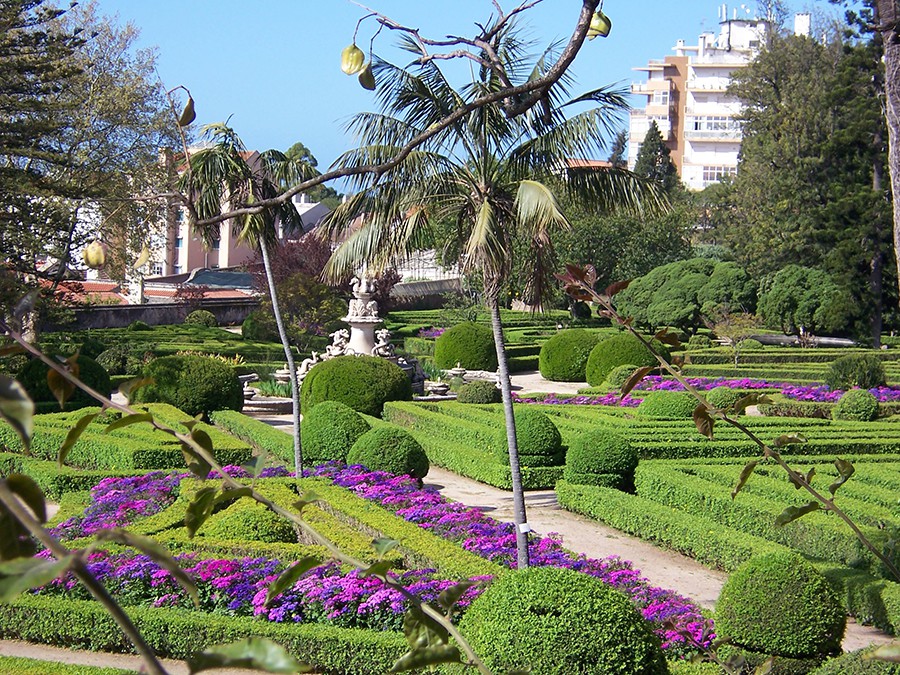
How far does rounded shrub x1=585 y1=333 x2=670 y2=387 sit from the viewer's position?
2306 centimetres

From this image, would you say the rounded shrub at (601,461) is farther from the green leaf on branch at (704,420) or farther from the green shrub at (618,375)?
the green leaf on branch at (704,420)

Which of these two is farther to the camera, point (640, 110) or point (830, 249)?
point (640, 110)

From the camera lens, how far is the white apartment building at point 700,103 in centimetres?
7625

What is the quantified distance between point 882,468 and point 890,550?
12.5 ft

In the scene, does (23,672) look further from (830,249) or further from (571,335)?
(830,249)

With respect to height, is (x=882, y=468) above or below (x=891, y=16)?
below

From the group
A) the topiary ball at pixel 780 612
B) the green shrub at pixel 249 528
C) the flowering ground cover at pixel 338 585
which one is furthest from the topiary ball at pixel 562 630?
the green shrub at pixel 249 528

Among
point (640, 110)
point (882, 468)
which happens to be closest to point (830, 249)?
point (882, 468)

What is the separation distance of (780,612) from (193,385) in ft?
38.2

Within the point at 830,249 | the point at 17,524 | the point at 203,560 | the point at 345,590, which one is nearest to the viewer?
the point at 17,524

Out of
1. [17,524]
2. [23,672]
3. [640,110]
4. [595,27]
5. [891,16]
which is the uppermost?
[640,110]

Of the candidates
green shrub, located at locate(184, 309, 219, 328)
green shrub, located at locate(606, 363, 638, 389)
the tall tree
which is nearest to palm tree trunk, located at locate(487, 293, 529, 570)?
green shrub, located at locate(606, 363, 638, 389)

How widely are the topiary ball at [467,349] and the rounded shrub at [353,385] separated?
25.6 feet

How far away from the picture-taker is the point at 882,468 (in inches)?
495
